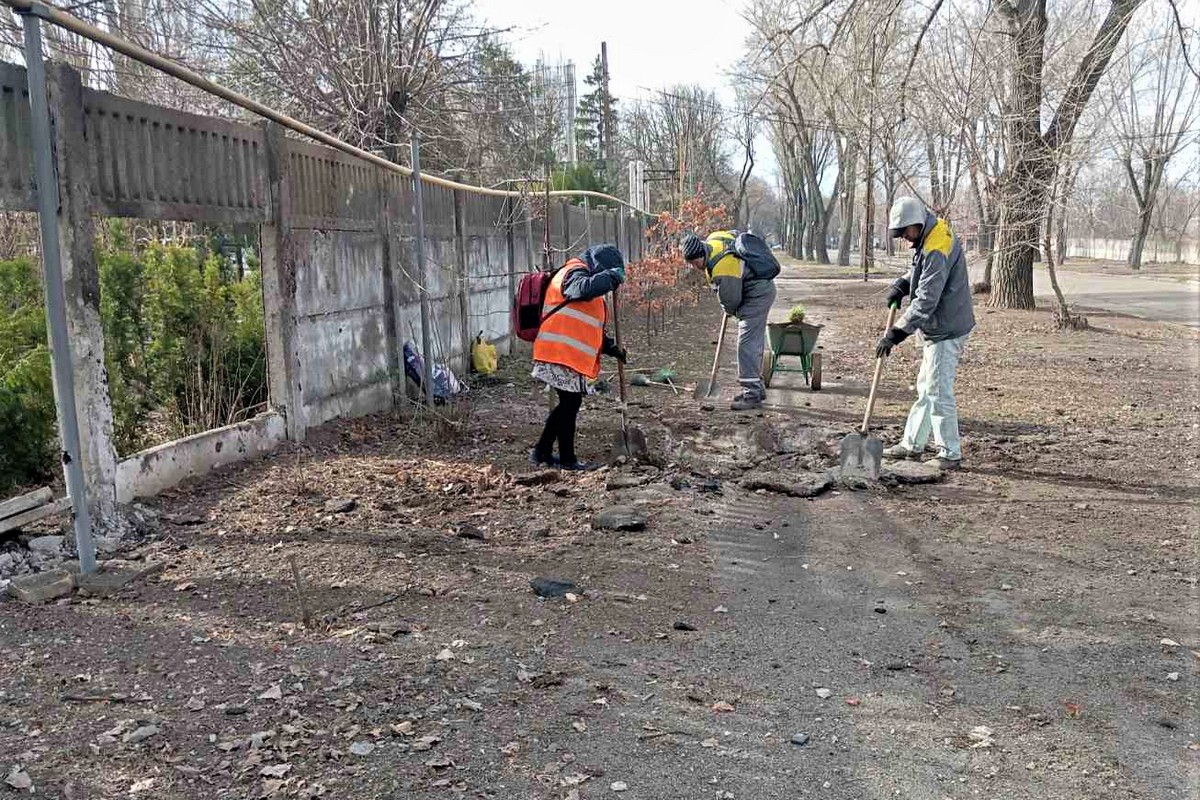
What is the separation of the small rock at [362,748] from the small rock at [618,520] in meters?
2.44

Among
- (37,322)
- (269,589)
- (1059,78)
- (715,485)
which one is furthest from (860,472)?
(1059,78)

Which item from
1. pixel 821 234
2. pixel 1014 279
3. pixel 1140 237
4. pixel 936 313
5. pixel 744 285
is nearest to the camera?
pixel 936 313

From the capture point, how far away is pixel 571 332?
254 inches

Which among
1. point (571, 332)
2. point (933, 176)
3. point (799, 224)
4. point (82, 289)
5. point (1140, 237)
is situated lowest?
point (571, 332)

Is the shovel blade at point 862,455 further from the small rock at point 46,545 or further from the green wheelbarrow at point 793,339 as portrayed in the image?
the small rock at point 46,545

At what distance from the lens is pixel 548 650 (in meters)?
3.79

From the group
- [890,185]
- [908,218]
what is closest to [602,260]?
[908,218]

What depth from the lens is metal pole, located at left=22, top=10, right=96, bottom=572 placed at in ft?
13.8

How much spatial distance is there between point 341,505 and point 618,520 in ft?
5.26

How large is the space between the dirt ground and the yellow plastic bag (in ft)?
11.3

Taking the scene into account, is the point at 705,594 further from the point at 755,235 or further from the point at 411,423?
the point at 755,235

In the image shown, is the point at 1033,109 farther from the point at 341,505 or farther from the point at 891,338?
the point at 341,505

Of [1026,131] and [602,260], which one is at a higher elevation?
[1026,131]

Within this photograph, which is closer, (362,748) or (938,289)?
(362,748)
